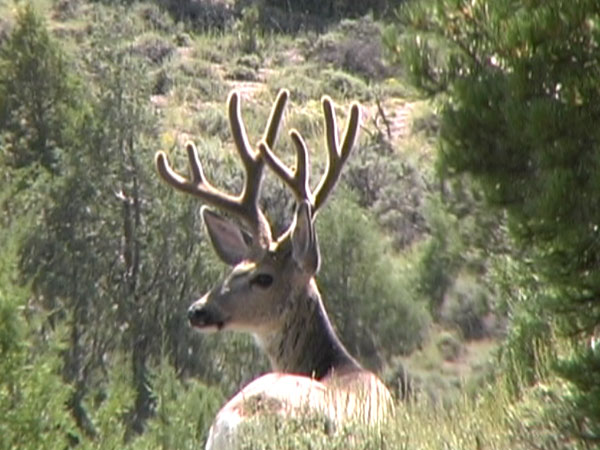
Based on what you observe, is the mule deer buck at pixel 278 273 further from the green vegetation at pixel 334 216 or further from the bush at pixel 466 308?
the bush at pixel 466 308

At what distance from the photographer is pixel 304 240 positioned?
11266 millimetres

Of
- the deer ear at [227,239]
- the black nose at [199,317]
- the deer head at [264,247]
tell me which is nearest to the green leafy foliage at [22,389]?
the deer head at [264,247]

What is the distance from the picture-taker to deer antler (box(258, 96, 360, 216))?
38.5ft

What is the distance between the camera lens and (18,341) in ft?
44.7

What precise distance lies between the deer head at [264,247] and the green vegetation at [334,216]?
2.97 feet

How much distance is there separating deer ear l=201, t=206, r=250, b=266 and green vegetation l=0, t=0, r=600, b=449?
1.42m

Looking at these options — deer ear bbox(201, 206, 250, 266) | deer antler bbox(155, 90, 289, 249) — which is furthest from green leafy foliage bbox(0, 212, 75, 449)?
deer ear bbox(201, 206, 250, 266)

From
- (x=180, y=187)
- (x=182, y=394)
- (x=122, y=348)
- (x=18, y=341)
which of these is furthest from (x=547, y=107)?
(x=122, y=348)

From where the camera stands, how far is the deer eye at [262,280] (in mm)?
11438

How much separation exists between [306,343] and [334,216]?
12.4 metres

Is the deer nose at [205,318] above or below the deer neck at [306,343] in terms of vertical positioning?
below

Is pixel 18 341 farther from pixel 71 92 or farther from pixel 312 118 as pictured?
pixel 312 118

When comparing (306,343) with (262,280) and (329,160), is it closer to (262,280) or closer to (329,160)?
(262,280)

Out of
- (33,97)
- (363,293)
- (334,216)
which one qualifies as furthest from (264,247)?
(33,97)
